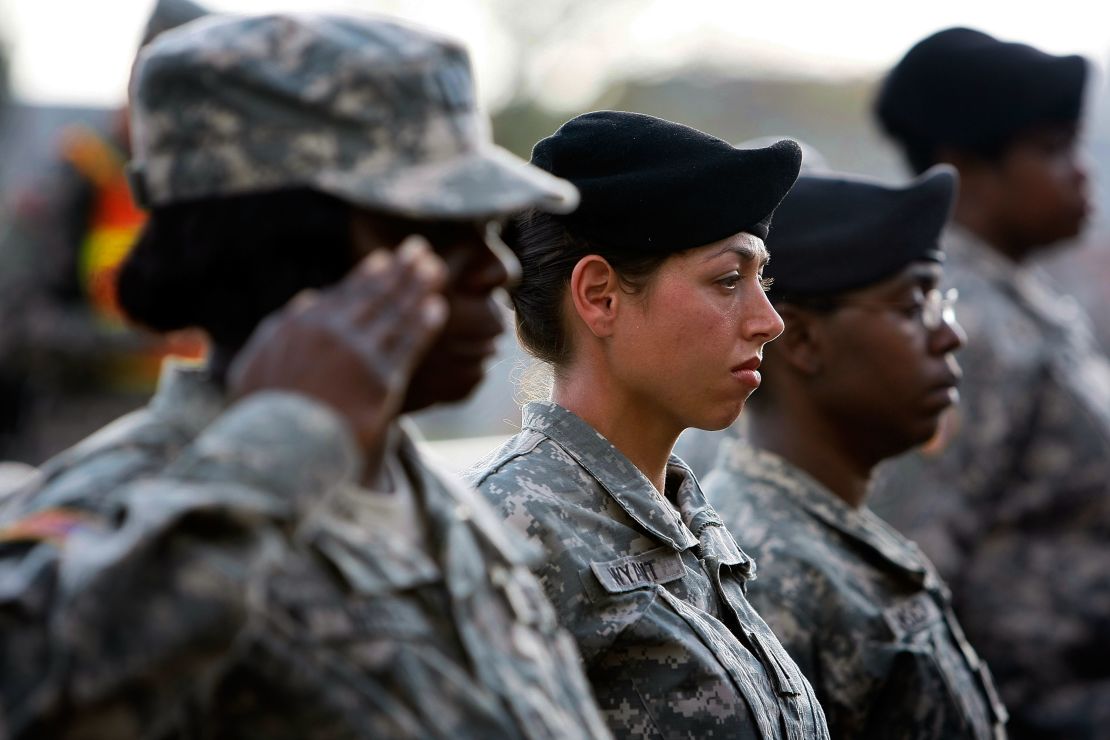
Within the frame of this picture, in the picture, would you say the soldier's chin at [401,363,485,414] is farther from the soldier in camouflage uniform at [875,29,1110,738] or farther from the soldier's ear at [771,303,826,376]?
the soldier in camouflage uniform at [875,29,1110,738]

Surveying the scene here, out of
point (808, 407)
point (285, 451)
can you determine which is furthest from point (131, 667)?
point (808, 407)

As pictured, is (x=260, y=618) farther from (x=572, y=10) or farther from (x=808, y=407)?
(x=572, y=10)

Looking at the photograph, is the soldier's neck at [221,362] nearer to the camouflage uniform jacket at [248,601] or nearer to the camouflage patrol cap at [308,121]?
the camouflage uniform jacket at [248,601]

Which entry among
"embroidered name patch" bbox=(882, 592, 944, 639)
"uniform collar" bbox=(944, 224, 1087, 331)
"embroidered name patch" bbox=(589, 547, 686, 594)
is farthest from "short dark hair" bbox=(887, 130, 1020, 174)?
"embroidered name patch" bbox=(589, 547, 686, 594)

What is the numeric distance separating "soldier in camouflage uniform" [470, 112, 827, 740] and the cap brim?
996 millimetres

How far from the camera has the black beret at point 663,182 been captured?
10.1ft

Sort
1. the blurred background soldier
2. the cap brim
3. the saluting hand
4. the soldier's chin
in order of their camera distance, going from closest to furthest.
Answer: the saluting hand < the cap brim < the soldier's chin < the blurred background soldier

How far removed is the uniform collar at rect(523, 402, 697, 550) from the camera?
122 inches

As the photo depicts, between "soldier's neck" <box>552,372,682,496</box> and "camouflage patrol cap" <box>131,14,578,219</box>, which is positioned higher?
"camouflage patrol cap" <box>131,14,578,219</box>

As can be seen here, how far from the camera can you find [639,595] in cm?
296

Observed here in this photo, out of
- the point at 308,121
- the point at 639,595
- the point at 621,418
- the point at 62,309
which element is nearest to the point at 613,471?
the point at 621,418

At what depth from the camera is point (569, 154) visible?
3.17 meters

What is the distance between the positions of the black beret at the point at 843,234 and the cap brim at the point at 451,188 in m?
2.10

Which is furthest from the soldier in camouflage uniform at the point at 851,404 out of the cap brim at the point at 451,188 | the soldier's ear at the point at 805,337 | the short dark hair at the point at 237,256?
the short dark hair at the point at 237,256
